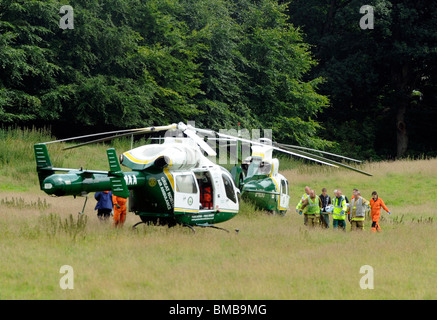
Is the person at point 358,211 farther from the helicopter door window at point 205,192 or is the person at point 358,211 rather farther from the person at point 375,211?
the helicopter door window at point 205,192

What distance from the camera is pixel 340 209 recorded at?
20703 millimetres

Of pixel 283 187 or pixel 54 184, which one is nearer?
pixel 54 184

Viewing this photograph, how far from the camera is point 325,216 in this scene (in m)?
21.6

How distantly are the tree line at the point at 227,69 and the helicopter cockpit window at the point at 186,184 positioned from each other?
19141 mm

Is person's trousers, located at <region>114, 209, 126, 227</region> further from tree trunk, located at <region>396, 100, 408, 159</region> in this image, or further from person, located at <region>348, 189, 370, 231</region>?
tree trunk, located at <region>396, 100, 408, 159</region>

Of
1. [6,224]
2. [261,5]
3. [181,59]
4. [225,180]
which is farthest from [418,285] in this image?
[261,5]

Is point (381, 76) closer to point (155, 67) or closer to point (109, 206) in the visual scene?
point (155, 67)

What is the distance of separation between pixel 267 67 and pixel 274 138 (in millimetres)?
5681

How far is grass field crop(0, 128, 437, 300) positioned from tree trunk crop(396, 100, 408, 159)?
3260 centimetres

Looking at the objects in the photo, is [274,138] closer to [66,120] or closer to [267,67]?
[267,67]

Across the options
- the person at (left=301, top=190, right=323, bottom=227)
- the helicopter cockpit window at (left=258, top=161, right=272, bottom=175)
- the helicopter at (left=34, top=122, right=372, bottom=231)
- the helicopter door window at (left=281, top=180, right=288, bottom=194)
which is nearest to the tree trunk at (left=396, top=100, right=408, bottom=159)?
the helicopter door window at (left=281, top=180, right=288, bottom=194)

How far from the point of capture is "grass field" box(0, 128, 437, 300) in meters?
12.1

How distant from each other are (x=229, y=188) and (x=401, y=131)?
3885 centimetres

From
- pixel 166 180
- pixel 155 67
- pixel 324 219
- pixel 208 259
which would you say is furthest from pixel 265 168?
pixel 155 67
